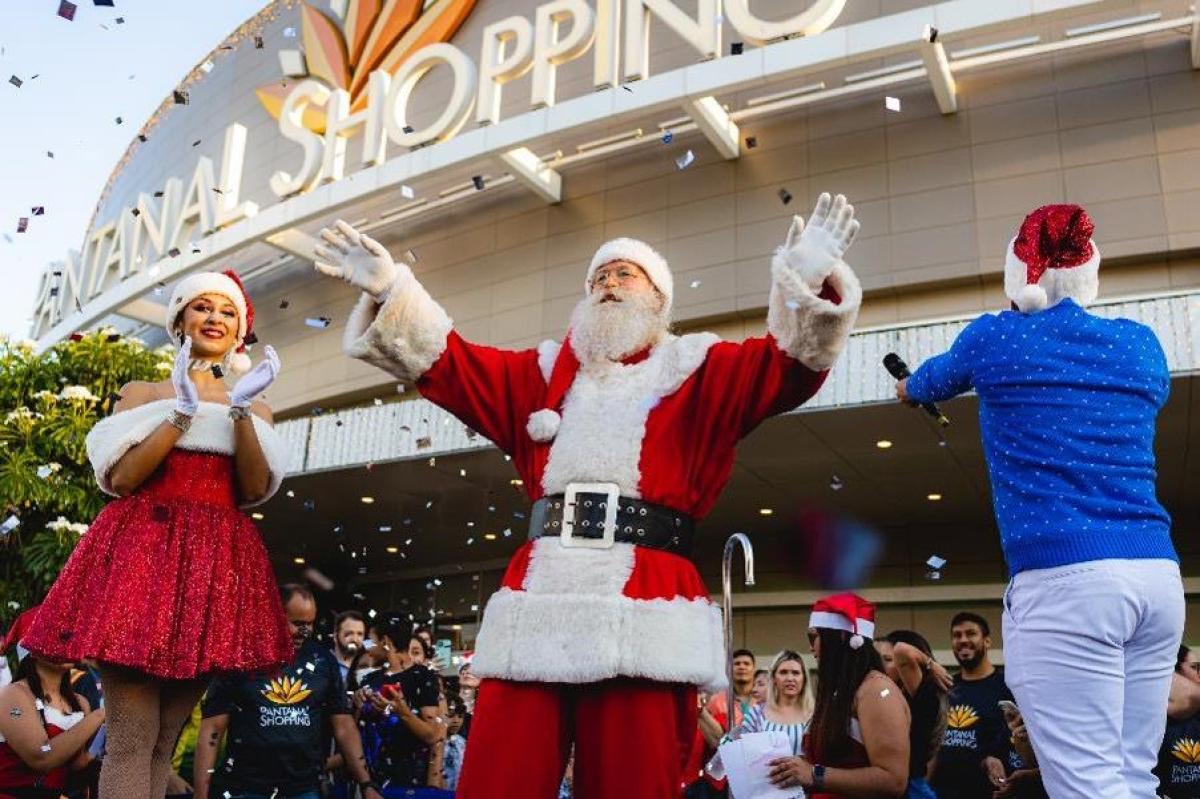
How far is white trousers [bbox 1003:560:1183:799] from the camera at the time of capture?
2391mm

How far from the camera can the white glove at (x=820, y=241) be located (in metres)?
2.75

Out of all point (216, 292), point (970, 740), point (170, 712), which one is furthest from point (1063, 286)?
point (970, 740)

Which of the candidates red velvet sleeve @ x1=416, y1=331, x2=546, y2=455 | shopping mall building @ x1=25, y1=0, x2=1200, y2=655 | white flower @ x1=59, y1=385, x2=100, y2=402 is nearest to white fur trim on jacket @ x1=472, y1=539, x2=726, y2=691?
red velvet sleeve @ x1=416, y1=331, x2=546, y2=455

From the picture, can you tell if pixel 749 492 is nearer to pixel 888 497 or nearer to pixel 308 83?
pixel 888 497

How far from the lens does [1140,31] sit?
38.2ft

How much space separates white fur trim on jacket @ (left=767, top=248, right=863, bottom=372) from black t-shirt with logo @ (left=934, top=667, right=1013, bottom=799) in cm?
346

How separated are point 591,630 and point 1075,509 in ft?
3.91

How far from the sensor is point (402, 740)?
20.7 feet

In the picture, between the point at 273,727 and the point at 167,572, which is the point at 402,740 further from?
the point at 167,572

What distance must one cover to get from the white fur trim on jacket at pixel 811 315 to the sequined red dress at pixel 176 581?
156 centimetres

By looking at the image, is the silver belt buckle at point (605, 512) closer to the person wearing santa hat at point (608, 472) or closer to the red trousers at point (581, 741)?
the person wearing santa hat at point (608, 472)

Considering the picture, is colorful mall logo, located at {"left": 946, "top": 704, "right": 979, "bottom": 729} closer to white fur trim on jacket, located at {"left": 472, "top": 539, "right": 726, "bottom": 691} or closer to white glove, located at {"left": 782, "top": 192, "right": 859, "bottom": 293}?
white fur trim on jacket, located at {"left": 472, "top": 539, "right": 726, "bottom": 691}

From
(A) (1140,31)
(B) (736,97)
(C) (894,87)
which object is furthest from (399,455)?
(A) (1140,31)

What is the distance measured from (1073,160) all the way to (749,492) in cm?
543
